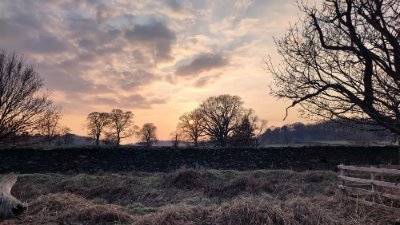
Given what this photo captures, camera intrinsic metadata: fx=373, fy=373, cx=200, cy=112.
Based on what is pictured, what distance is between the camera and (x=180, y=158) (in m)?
20.6

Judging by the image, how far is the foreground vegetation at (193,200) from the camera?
7.39 meters

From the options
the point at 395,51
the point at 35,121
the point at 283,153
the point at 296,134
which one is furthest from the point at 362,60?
the point at 296,134

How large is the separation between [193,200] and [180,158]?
30.0 ft

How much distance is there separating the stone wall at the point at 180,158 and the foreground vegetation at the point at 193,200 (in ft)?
7.05

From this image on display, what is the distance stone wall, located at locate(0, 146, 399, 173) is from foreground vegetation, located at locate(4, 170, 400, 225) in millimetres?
2150

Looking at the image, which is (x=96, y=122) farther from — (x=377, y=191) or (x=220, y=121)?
(x=377, y=191)

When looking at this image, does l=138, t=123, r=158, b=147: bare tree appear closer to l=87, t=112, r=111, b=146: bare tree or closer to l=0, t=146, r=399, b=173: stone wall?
l=87, t=112, r=111, b=146: bare tree

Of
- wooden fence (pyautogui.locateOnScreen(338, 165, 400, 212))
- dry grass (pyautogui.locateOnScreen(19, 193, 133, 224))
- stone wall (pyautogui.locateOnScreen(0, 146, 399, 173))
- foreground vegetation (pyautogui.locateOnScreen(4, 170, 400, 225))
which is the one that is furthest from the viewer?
stone wall (pyautogui.locateOnScreen(0, 146, 399, 173))

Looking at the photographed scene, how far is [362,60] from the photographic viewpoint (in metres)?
6.58

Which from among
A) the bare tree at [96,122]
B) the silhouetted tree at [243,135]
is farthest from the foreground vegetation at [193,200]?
the bare tree at [96,122]

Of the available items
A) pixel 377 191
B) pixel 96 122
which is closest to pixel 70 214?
pixel 377 191

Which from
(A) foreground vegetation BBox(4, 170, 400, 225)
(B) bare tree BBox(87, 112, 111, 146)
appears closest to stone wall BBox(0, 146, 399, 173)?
(A) foreground vegetation BBox(4, 170, 400, 225)

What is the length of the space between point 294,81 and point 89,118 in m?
61.6

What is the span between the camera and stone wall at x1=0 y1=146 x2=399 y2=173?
1956 cm
